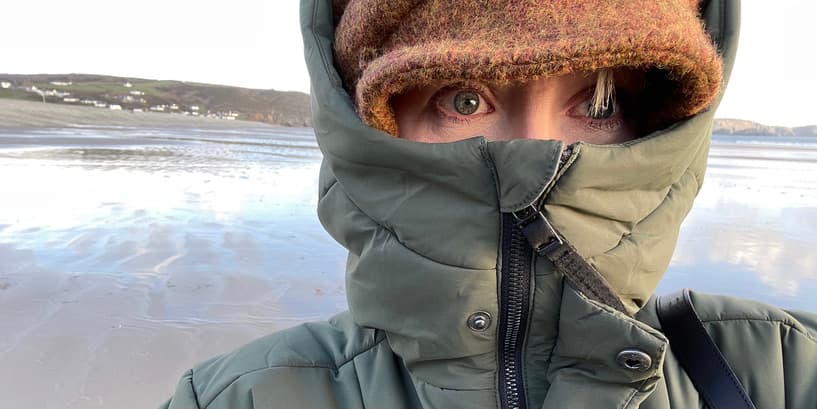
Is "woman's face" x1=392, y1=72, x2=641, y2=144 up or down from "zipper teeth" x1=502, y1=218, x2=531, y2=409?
up

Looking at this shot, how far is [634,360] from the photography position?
0.80 metres

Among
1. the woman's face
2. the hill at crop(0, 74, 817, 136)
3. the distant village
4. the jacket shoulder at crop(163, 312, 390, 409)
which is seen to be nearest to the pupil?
the woman's face

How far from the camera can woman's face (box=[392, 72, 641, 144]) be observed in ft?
2.97

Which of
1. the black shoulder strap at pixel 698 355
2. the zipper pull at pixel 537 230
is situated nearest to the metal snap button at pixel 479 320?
the zipper pull at pixel 537 230

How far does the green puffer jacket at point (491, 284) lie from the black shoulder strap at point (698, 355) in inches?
1.1

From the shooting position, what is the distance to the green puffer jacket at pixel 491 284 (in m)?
0.80

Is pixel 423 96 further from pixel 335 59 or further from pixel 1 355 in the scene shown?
pixel 1 355

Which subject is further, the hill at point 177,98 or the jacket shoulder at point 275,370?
the hill at point 177,98

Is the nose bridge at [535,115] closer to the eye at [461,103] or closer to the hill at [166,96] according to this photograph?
the eye at [461,103]

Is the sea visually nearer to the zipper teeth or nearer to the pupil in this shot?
the zipper teeth

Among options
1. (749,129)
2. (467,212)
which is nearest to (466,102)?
(467,212)

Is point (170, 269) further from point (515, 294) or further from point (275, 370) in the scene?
point (515, 294)

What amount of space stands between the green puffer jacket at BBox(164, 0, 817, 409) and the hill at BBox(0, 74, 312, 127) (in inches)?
2046

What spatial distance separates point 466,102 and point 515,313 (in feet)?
1.32
